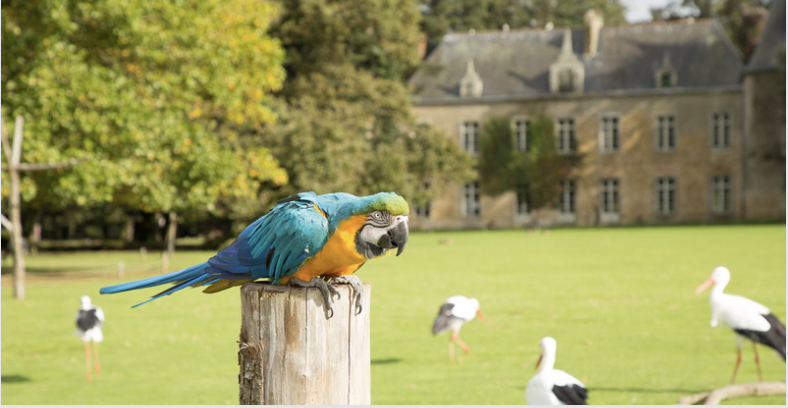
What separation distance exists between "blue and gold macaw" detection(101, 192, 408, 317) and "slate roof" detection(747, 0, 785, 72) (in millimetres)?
39882

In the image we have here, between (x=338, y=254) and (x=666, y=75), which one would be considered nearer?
(x=338, y=254)

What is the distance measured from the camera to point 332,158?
2558 centimetres

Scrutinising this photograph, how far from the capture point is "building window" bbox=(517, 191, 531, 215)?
43531 mm

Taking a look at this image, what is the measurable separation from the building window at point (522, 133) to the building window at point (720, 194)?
9465mm

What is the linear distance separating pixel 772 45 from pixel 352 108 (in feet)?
70.8

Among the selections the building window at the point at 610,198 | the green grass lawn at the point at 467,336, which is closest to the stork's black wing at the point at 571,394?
the green grass lawn at the point at 467,336

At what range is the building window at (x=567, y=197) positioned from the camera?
143 ft

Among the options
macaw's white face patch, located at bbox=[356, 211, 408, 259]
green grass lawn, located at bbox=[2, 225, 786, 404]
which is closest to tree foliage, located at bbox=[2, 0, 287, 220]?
green grass lawn, located at bbox=[2, 225, 786, 404]

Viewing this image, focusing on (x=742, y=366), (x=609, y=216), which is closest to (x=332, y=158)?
(x=742, y=366)

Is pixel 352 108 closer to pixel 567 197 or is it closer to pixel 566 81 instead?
pixel 566 81

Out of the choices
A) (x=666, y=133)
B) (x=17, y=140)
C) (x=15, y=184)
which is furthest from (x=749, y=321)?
(x=666, y=133)

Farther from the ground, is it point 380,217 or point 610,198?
point 610,198

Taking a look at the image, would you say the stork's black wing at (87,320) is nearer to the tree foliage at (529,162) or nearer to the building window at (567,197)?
the tree foliage at (529,162)

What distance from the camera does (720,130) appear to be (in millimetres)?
41812
